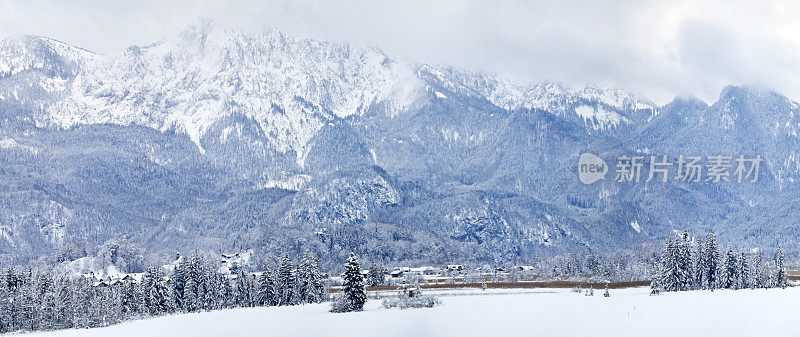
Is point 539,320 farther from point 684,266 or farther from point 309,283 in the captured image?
point 309,283

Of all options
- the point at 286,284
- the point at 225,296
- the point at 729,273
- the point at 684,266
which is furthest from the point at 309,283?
the point at 729,273

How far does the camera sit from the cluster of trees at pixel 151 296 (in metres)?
152

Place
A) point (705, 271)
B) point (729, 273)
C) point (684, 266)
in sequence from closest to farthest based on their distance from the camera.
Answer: point (729, 273), point (684, 266), point (705, 271)

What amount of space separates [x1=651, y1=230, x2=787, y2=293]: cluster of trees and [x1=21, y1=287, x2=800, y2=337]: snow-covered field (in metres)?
14.1

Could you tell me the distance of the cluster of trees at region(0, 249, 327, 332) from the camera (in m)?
152

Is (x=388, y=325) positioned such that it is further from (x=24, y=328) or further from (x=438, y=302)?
(x=24, y=328)

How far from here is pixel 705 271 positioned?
556 feet

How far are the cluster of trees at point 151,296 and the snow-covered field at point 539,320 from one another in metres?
14.1

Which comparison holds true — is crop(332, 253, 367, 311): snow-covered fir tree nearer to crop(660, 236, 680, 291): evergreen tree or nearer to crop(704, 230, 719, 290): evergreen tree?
crop(660, 236, 680, 291): evergreen tree

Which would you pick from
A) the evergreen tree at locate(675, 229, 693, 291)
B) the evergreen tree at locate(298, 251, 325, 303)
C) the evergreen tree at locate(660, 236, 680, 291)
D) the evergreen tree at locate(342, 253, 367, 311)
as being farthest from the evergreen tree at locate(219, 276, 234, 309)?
the evergreen tree at locate(675, 229, 693, 291)

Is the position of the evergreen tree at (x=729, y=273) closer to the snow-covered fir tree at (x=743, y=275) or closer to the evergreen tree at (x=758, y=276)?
the snow-covered fir tree at (x=743, y=275)

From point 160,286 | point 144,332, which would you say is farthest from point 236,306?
point 144,332

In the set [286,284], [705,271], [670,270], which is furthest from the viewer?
[286,284]

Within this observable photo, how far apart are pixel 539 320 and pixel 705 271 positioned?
265ft
